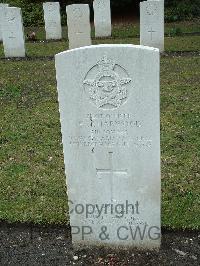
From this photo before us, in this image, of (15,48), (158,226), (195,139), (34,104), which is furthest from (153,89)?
(15,48)

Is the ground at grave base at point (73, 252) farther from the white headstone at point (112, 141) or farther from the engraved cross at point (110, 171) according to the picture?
the engraved cross at point (110, 171)

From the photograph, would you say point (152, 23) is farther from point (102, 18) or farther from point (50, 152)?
point (50, 152)

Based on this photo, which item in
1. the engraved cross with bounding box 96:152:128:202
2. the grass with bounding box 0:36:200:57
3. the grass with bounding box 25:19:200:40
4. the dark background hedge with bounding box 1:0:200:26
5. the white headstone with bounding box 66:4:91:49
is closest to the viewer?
the engraved cross with bounding box 96:152:128:202

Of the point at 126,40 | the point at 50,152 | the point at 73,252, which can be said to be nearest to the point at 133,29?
the point at 126,40

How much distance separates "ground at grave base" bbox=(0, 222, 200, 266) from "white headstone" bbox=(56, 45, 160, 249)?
0.10m

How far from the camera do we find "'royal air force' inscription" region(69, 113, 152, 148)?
3.74 metres

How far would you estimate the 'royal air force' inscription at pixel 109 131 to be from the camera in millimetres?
3740

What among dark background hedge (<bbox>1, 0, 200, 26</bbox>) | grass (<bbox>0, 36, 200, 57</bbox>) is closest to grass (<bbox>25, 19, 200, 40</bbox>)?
dark background hedge (<bbox>1, 0, 200, 26</bbox>)

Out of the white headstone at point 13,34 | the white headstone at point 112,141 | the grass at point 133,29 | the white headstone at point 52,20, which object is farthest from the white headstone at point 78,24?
the white headstone at point 112,141

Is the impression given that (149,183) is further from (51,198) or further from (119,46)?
(51,198)

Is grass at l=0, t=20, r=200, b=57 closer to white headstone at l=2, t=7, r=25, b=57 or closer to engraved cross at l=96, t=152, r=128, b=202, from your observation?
white headstone at l=2, t=7, r=25, b=57

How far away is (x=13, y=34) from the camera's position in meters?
13.1

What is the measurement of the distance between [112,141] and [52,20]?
42.2ft

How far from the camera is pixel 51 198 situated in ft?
17.0
